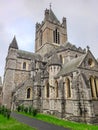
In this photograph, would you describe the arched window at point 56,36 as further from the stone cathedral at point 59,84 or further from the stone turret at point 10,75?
the stone turret at point 10,75

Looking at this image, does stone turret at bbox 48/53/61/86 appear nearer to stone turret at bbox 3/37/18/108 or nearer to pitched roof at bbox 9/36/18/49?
stone turret at bbox 3/37/18/108

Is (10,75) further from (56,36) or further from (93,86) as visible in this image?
(56,36)

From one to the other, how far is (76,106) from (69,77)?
4.71 metres

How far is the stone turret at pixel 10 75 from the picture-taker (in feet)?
98.5

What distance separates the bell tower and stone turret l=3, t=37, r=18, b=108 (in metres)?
10.8

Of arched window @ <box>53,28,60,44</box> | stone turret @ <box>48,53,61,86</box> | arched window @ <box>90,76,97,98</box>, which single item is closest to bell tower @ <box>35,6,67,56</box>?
arched window @ <box>53,28,60,44</box>

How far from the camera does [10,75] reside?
32.8 metres

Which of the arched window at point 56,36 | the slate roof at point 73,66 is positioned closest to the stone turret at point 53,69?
the slate roof at point 73,66

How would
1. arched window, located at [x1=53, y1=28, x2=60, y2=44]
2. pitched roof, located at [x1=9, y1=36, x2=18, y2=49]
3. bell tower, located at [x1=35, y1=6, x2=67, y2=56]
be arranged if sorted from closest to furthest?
pitched roof, located at [x1=9, y1=36, x2=18, y2=49], bell tower, located at [x1=35, y1=6, x2=67, y2=56], arched window, located at [x1=53, y1=28, x2=60, y2=44]

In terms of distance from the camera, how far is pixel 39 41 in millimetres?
48250

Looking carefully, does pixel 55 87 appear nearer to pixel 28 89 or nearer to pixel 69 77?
pixel 69 77

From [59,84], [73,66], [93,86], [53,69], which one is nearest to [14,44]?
[53,69]

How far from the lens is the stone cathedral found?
1666 cm

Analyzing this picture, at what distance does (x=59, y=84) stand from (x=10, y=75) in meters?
17.1
